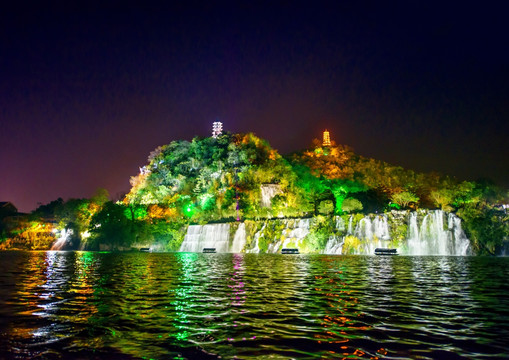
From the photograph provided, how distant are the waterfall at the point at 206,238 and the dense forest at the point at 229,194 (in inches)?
128

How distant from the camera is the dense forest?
2623 inches

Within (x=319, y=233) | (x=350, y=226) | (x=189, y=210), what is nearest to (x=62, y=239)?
(x=189, y=210)

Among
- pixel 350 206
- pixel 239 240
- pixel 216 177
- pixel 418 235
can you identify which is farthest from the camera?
pixel 216 177

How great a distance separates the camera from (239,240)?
189 ft

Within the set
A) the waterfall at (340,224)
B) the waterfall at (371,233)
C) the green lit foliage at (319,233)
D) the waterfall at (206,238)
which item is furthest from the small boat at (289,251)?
the waterfall at (206,238)

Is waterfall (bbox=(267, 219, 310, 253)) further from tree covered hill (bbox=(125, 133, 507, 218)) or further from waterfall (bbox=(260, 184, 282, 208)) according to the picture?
waterfall (bbox=(260, 184, 282, 208))

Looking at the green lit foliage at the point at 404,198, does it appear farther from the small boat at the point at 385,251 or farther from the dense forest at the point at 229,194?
the small boat at the point at 385,251

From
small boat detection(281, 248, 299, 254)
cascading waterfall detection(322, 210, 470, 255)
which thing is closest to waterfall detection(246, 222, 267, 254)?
small boat detection(281, 248, 299, 254)

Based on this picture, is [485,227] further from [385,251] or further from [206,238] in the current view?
[206,238]

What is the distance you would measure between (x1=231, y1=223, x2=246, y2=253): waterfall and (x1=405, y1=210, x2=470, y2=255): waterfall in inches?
895

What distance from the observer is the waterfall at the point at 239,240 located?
A: 57281mm

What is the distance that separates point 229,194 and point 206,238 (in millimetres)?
11658

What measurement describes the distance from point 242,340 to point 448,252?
4528 cm

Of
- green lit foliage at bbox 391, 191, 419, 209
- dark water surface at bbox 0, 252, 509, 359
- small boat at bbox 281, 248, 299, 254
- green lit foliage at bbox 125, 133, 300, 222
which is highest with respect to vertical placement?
green lit foliage at bbox 125, 133, 300, 222
